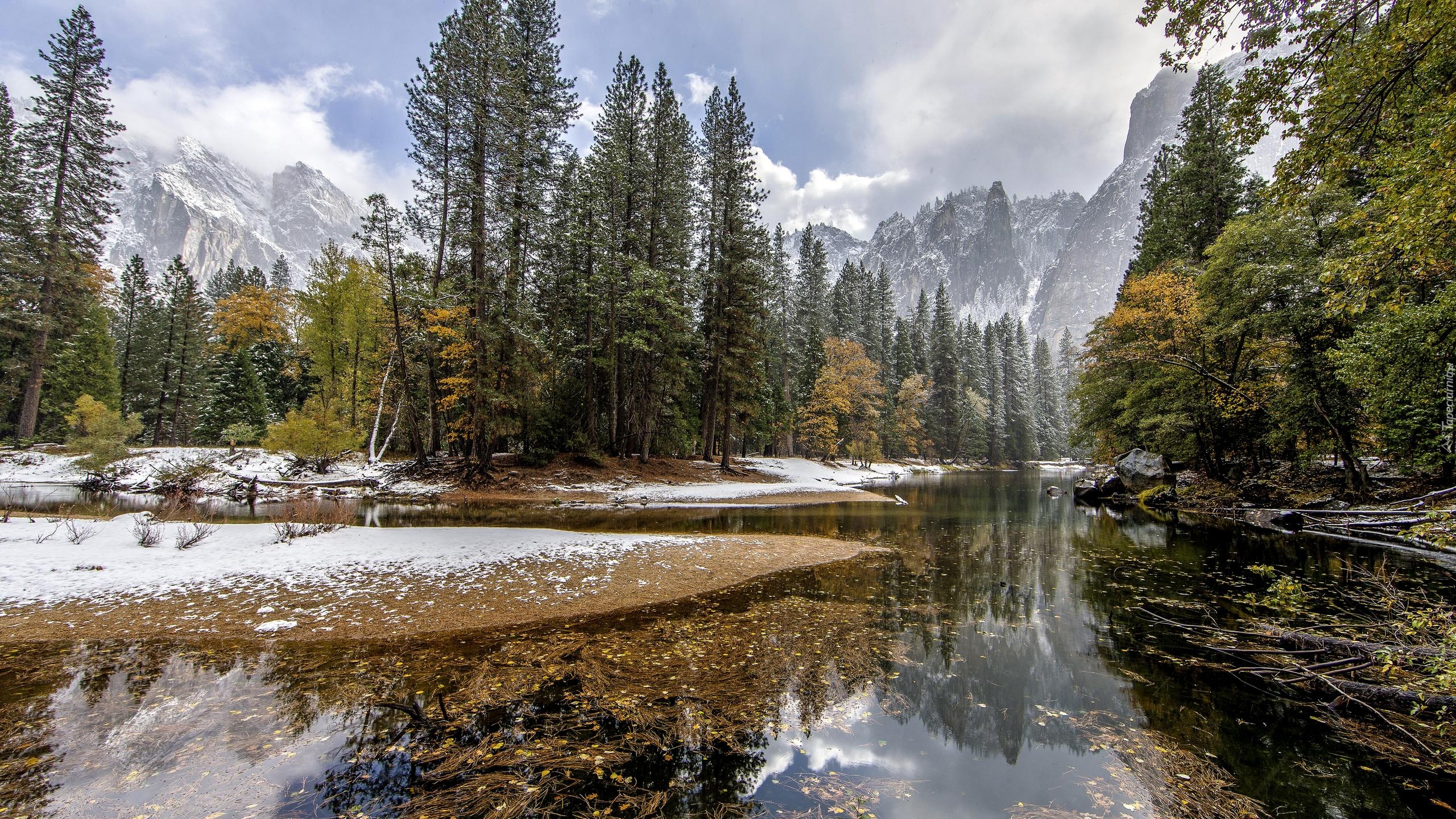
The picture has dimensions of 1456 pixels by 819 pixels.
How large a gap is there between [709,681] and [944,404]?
181ft

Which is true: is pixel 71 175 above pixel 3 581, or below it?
above

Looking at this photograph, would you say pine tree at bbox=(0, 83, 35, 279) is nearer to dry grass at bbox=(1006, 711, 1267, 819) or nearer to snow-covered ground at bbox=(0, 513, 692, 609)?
snow-covered ground at bbox=(0, 513, 692, 609)

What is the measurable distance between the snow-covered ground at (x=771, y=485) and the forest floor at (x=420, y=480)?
10 cm

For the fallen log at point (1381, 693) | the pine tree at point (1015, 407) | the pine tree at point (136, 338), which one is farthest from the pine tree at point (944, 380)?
the pine tree at point (136, 338)

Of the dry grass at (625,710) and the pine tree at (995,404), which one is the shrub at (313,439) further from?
the pine tree at (995,404)

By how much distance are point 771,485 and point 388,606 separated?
2034 centimetres

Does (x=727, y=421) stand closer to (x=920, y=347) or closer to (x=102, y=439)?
(x=102, y=439)

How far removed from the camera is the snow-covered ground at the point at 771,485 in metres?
21.0

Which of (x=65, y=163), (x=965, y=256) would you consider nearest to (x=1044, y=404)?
(x=65, y=163)

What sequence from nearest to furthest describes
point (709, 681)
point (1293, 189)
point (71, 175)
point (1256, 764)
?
point (1256, 764)
point (709, 681)
point (1293, 189)
point (71, 175)

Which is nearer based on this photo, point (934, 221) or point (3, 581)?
point (3, 581)

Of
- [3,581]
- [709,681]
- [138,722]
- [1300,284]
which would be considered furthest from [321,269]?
[1300,284]

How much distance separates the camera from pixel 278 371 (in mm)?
36656

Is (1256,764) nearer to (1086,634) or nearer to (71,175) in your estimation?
(1086,634)
